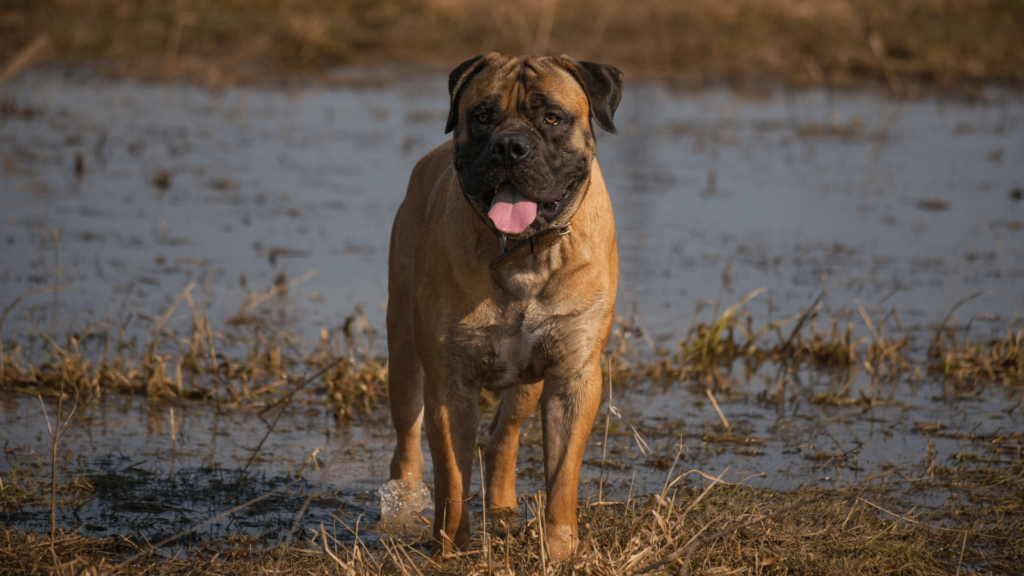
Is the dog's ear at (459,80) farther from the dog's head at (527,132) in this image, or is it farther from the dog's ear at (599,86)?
the dog's ear at (599,86)

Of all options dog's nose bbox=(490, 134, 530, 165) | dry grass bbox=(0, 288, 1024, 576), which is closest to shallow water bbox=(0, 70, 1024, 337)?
dry grass bbox=(0, 288, 1024, 576)

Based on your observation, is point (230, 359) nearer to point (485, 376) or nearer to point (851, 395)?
point (485, 376)

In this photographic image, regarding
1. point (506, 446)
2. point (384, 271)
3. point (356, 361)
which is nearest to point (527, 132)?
point (506, 446)

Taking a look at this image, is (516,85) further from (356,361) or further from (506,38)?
(506,38)

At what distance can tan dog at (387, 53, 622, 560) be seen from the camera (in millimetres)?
3838

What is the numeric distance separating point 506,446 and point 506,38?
14.6m

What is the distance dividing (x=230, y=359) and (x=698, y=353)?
2707 mm

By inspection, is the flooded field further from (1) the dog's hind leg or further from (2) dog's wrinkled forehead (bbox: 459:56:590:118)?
(2) dog's wrinkled forehead (bbox: 459:56:590:118)

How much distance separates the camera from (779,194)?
Answer: 36.5 feet

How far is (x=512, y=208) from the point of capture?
376 centimetres

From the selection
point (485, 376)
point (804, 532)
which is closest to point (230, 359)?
point (485, 376)

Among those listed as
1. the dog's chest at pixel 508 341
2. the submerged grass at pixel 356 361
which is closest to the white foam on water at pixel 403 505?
the dog's chest at pixel 508 341

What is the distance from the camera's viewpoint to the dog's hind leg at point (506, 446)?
457 centimetres

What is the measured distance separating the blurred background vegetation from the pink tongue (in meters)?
13.1
